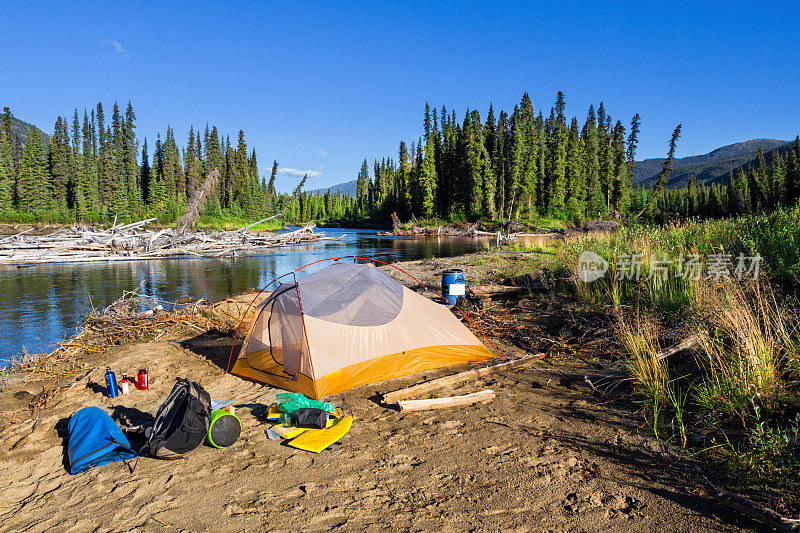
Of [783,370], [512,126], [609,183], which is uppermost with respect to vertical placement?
[512,126]

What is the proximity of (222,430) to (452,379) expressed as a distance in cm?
332

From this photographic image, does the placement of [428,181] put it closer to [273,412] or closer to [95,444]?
[273,412]

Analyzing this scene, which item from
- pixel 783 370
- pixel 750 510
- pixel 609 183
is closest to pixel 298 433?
pixel 750 510

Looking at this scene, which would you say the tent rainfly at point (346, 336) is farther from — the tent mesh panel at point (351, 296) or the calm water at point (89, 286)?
the calm water at point (89, 286)

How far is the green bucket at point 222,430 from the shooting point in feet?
16.1

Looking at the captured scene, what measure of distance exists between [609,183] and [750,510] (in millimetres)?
71261

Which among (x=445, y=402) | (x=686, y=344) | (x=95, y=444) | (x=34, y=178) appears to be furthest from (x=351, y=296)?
(x=34, y=178)

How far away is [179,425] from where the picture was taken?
15.8 ft

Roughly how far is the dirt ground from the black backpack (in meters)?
0.15

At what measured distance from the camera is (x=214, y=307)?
37.7 feet

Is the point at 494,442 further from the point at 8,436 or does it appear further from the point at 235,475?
the point at 8,436

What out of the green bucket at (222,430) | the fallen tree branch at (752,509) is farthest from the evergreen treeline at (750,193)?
the green bucket at (222,430)

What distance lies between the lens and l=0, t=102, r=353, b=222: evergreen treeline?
193 feet

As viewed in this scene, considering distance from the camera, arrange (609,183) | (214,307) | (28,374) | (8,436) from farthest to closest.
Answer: (609,183), (214,307), (28,374), (8,436)
